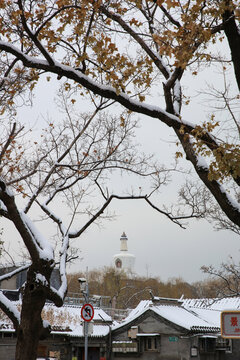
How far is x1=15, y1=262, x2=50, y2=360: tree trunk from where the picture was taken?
9203mm

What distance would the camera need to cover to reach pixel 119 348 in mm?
30719

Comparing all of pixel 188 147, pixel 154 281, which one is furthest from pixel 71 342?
pixel 154 281

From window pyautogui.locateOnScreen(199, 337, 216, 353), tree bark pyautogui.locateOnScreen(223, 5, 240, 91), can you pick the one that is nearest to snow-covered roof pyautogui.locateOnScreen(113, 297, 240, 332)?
window pyautogui.locateOnScreen(199, 337, 216, 353)

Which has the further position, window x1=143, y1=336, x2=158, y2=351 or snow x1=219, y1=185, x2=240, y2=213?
window x1=143, y1=336, x2=158, y2=351

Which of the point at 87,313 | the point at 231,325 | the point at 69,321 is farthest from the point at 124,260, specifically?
the point at 231,325

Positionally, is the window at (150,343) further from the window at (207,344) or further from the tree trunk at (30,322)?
the tree trunk at (30,322)

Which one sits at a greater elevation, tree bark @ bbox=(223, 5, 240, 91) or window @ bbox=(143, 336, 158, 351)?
tree bark @ bbox=(223, 5, 240, 91)

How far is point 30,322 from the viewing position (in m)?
9.27

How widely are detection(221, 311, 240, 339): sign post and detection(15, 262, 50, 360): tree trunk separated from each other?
4596 millimetres

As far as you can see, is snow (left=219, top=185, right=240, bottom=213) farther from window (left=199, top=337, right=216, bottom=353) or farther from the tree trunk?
window (left=199, top=337, right=216, bottom=353)

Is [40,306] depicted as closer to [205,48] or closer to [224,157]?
[224,157]

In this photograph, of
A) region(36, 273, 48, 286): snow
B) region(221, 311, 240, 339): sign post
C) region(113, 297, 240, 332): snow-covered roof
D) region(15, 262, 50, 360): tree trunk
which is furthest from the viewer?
region(113, 297, 240, 332): snow-covered roof

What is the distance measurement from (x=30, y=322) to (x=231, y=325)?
15.8 ft

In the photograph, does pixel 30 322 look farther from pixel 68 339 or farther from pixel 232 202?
pixel 68 339
